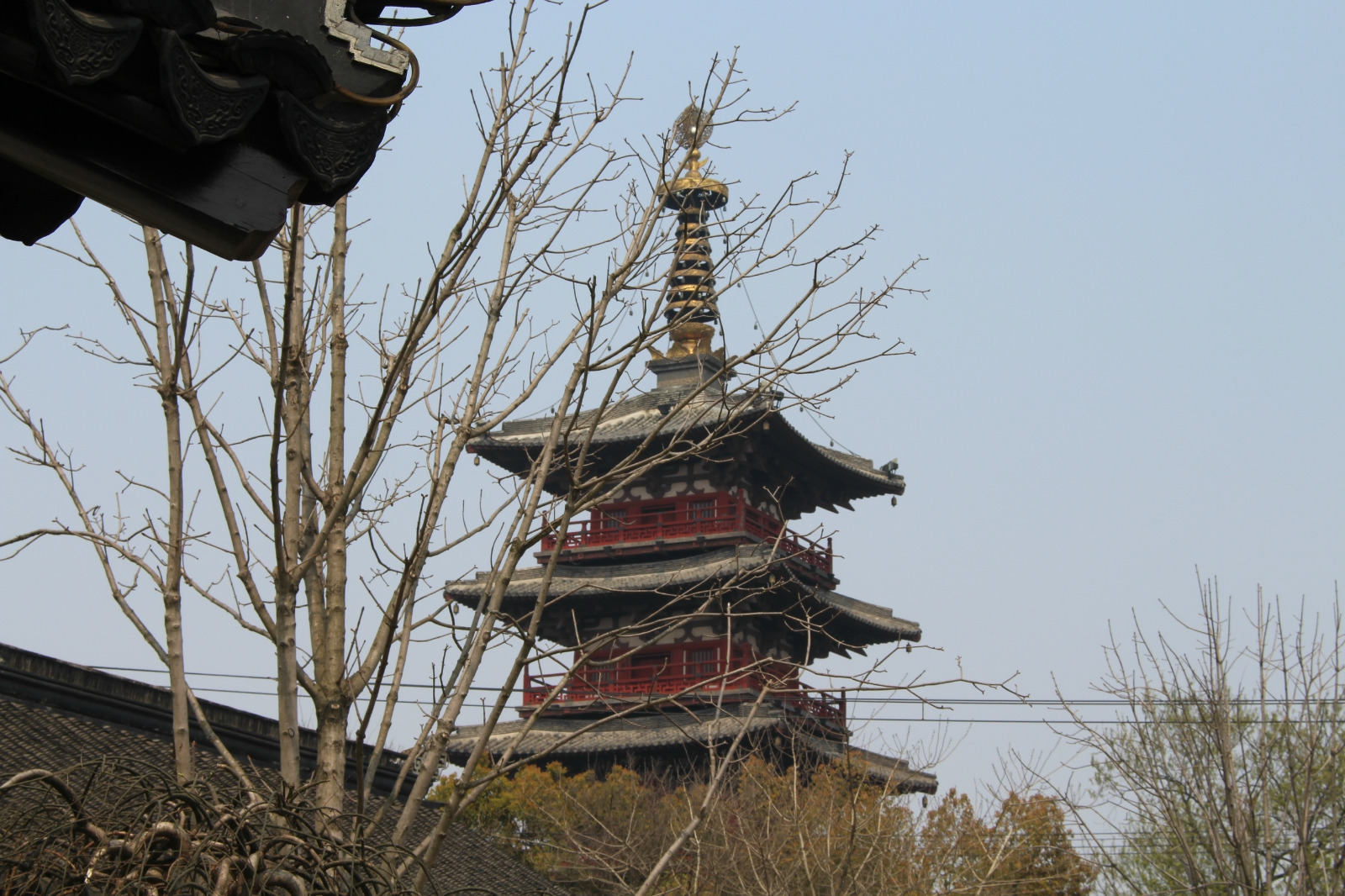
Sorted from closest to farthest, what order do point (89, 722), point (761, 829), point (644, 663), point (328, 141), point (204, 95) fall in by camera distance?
1. point (204, 95)
2. point (328, 141)
3. point (89, 722)
4. point (761, 829)
5. point (644, 663)

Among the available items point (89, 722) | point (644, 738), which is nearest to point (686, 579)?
point (644, 738)

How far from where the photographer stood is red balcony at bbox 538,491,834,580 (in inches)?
1100

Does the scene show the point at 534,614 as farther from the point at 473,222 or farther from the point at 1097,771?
the point at 1097,771

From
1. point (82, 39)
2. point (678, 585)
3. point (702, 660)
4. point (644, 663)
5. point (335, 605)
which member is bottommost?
point (335, 605)

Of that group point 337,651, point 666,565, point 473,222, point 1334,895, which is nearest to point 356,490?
point 337,651

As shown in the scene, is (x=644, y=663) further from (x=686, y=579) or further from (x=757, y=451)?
(x=757, y=451)

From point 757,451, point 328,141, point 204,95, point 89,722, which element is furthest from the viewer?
point 757,451

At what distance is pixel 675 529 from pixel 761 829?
10.7m

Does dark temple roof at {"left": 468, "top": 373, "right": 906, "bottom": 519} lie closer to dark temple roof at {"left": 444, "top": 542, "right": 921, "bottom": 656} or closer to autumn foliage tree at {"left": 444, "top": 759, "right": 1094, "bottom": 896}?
dark temple roof at {"left": 444, "top": 542, "right": 921, "bottom": 656}

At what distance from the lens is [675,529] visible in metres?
28.4

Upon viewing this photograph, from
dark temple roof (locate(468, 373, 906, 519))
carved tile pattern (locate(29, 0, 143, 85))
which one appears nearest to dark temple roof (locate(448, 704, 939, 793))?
dark temple roof (locate(468, 373, 906, 519))

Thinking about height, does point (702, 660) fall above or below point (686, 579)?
below

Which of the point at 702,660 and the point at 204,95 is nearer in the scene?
the point at 204,95

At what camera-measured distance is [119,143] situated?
2.94 meters
